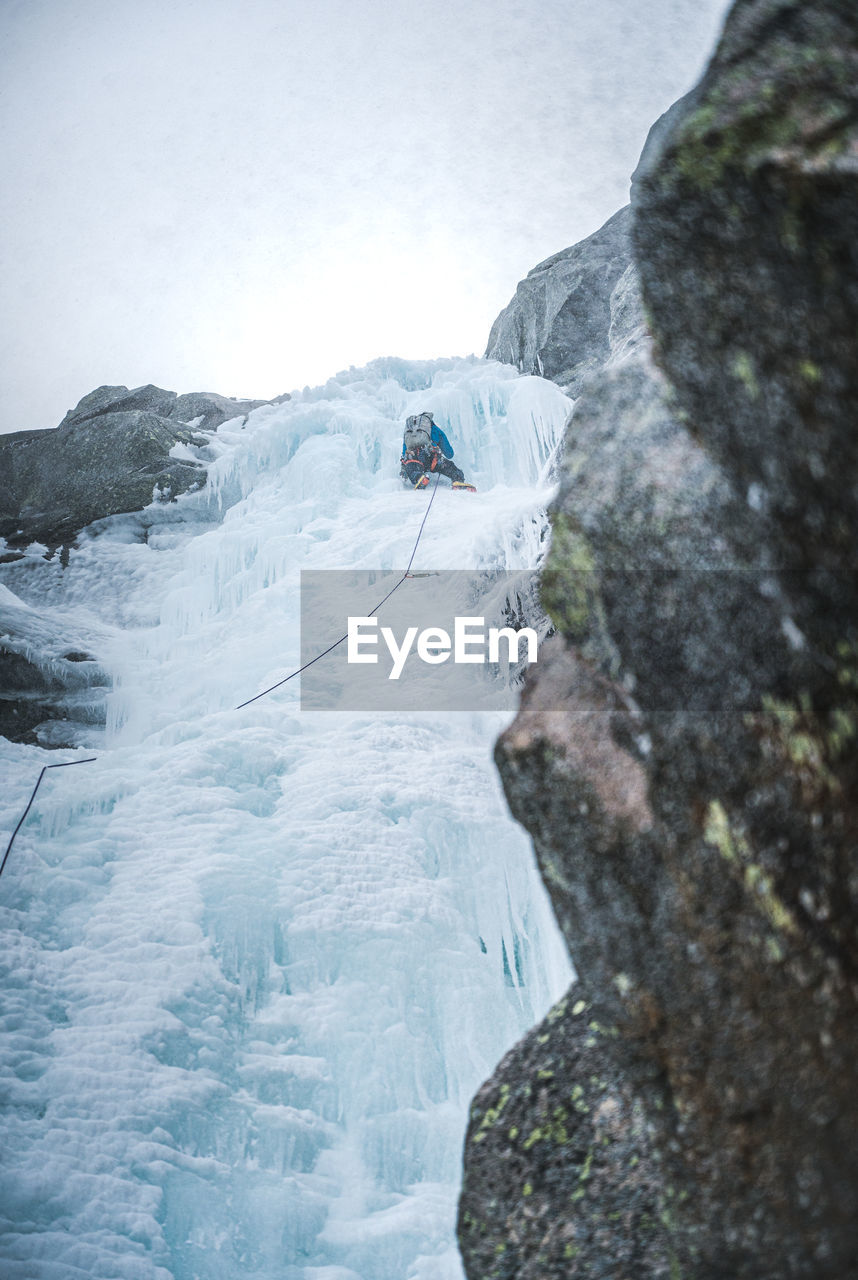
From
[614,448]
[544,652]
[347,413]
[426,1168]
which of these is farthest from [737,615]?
[347,413]

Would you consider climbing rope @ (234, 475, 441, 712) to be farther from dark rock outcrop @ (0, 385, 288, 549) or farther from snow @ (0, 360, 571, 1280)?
dark rock outcrop @ (0, 385, 288, 549)

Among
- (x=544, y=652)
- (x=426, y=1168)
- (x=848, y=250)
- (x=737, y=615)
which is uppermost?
(x=848, y=250)

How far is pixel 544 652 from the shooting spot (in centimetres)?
247

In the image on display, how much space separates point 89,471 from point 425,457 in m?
8.12

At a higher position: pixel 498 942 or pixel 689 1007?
pixel 689 1007

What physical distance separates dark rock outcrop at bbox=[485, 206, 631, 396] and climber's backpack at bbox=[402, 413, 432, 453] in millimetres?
5088

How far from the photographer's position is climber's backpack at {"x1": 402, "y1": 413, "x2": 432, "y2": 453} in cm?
1383

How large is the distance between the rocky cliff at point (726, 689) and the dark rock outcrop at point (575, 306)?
→ 55.4 feet

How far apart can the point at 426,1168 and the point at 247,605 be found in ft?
27.3

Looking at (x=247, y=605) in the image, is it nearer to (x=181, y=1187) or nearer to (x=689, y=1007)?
(x=181, y=1187)

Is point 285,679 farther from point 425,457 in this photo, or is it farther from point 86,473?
point 86,473

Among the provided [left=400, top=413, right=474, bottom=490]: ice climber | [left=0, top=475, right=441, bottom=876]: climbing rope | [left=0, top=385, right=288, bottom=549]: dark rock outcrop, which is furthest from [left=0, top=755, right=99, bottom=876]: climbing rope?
[left=0, top=385, right=288, bottom=549]: dark rock outcrop

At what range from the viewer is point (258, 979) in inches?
233

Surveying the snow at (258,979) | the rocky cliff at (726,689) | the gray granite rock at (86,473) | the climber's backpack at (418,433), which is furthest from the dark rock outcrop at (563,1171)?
the gray granite rock at (86,473)
